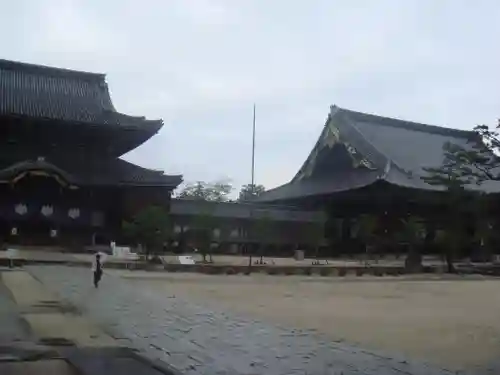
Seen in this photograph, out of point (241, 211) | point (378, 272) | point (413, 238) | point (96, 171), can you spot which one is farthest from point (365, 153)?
point (96, 171)

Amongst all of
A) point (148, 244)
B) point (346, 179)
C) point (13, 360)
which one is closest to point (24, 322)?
point (13, 360)

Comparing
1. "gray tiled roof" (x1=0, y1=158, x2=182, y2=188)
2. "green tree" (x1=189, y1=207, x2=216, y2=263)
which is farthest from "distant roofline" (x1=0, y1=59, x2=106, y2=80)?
"green tree" (x1=189, y1=207, x2=216, y2=263)

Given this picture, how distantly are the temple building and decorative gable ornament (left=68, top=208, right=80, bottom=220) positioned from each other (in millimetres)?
55

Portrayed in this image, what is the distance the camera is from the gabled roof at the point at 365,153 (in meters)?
38.6

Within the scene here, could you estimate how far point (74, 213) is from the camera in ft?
109

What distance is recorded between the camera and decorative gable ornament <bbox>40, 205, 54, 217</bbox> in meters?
32.5

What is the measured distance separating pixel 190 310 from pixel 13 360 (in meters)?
5.37

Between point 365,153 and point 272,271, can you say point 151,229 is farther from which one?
point 365,153

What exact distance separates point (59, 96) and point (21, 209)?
7469 millimetres

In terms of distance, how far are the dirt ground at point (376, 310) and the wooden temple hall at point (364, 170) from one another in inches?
654

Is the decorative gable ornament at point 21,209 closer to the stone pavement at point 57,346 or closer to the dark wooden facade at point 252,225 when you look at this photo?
the dark wooden facade at point 252,225

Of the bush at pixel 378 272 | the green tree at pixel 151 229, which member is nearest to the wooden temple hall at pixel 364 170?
the bush at pixel 378 272

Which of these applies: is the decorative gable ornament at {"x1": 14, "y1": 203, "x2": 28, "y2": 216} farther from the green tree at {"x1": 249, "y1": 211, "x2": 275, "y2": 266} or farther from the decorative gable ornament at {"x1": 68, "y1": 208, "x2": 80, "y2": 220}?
the green tree at {"x1": 249, "y1": 211, "x2": 275, "y2": 266}

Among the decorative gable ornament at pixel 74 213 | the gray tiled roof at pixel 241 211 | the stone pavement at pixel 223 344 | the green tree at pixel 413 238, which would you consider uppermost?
the gray tiled roof at pixel 241 211
